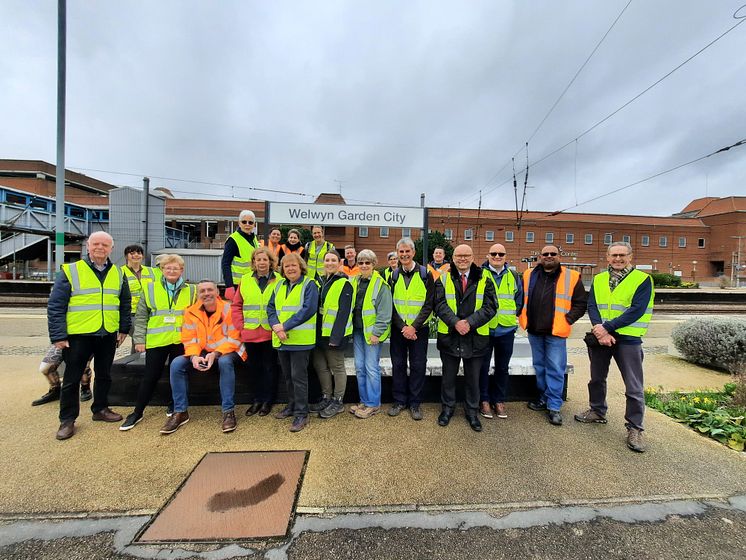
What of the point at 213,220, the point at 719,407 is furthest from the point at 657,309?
the point at 213,220

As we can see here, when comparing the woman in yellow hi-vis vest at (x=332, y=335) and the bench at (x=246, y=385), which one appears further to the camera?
the bench at (x=246, y=385)

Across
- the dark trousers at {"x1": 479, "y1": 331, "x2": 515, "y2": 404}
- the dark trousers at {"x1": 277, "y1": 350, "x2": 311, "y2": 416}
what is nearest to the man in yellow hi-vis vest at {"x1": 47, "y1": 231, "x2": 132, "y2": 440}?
the dark trousers at {"x1": 277, "y1": 350, "x2": 311, "y2": 416}

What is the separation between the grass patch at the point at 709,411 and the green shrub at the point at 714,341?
1306mm

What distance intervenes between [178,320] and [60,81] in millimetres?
6982

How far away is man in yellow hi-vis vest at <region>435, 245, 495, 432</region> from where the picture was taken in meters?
3.71

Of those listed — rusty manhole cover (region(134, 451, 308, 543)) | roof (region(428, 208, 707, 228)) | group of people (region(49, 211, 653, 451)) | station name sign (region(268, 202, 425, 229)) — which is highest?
roof (region(428, 208, 707, 228))

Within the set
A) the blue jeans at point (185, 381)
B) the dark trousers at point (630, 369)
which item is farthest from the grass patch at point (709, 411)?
the blue jeans at point (185, 381)

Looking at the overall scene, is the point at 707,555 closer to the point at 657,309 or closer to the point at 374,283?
the point at 374,283

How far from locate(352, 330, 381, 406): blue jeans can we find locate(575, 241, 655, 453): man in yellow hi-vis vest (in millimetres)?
2374

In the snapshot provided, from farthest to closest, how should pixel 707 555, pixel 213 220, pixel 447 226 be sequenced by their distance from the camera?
pixel 447 226 → pixel 213 220 → pixel 707 555

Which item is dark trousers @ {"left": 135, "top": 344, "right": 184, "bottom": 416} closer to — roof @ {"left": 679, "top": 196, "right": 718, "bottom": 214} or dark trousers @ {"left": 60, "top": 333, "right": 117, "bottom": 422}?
dark trousers @ {"left": 60, "top": 333, "right": 117, "bottom": 422}

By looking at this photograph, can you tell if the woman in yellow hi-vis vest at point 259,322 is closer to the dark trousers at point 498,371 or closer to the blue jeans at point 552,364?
the dark trousers at point 498,371

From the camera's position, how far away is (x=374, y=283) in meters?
3.97

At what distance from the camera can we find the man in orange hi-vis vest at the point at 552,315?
3867mm
